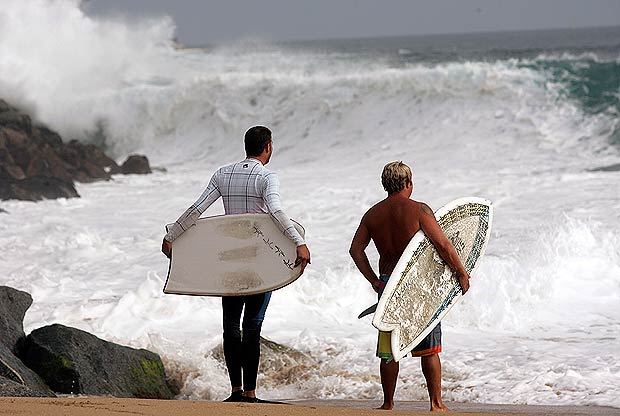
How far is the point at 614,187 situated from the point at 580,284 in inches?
196

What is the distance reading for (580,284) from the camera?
28.5ft

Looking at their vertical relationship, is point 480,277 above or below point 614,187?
below

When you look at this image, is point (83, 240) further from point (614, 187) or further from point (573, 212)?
point (614, 187)

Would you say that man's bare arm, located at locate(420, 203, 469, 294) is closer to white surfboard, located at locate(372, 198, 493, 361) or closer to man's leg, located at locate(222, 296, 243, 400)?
white surfboard, located at locate(372, 198, 493, 361)

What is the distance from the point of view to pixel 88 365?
5.83 metres

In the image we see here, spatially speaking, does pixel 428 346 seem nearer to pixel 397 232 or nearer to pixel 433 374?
pixel 433 374

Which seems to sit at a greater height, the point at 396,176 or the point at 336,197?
the point at 336,197

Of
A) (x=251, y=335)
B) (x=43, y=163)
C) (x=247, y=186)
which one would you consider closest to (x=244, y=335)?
(x=251, y=335)

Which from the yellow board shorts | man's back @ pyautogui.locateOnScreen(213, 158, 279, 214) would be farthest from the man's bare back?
man's back @ pyautogui.locateOnScreen(213, 158, 279, 214)

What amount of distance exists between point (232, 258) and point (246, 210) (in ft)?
0.84

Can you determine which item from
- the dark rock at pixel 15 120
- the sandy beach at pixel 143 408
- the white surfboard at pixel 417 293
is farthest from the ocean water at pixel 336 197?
the dark rock at pixel 15 120

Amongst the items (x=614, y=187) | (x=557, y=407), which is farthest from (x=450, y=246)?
(x=614, y=187)

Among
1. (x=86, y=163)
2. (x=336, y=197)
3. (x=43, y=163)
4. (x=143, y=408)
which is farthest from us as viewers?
(x=86, y=163)

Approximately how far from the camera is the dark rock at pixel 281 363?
6.43m
